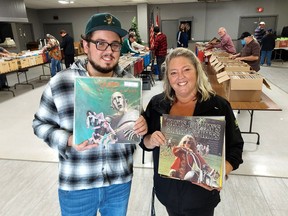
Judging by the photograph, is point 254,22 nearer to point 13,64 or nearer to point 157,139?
point 13,64

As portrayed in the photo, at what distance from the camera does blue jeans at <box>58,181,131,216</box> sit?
1.17 metres

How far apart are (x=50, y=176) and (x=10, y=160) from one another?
2.41 feet

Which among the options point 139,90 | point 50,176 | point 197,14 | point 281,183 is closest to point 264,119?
point 281,183

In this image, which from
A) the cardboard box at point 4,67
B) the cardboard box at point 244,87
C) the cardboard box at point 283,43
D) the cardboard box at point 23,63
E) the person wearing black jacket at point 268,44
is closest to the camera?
the cardboard box at point 244,87

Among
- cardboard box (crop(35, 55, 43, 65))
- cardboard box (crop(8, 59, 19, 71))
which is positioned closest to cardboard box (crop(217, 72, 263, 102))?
cardboard box (crop(8, 59, 19, 71))

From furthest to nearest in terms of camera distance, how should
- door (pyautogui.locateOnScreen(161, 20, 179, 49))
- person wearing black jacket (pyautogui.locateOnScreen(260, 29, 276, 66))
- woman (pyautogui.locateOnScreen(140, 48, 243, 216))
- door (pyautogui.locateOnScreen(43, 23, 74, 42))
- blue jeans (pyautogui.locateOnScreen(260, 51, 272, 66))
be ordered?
door (pyautogui.locateOnScreen(43, 23, 74, 42))
door (pyautogui.locateOnScreen(161, 20, 179, 49))
blue jeans (pyautogui.locateOnScreen(260, 51, 272, 66))
person wearing black jacket (pyautogui.locateOnScreen(260, 29, 276, 66))
woman (pyautogui.locateOnScreen(140, 48, 243, 216))

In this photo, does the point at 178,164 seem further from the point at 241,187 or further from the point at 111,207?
the point at 241,187

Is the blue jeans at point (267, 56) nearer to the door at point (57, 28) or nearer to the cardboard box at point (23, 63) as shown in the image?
the cardboard box at point (23, 63)

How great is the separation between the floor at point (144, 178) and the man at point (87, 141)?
105 cm

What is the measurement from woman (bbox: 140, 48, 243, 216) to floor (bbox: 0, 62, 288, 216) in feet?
3.37

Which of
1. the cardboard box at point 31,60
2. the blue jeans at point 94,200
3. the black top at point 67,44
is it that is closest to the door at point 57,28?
the black top at point 67,44

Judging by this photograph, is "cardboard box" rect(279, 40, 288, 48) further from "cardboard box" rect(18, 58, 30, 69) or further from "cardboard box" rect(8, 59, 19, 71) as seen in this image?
"cardboard box" rect(8, 59, 19, 71)

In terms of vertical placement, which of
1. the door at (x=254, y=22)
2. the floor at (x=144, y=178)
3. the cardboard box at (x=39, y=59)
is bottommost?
the floor at (x=144, y=178)

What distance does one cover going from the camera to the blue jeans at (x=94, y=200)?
1.17m
